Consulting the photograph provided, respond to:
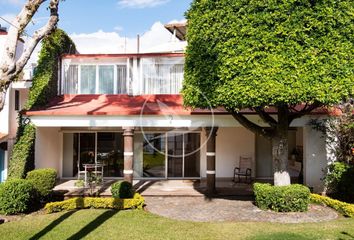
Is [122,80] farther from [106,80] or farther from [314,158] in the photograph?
[314,158]

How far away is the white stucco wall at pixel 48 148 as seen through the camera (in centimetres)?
1586

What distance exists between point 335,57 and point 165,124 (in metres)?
6.75

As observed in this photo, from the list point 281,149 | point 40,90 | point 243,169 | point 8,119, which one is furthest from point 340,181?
point 8,119

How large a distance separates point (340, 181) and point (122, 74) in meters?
11.0

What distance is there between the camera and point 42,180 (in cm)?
1377

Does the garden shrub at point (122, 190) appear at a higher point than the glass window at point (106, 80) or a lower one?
lower

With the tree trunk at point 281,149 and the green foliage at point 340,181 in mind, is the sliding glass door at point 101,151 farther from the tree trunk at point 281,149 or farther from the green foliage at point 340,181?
the green foliage at point 340,181

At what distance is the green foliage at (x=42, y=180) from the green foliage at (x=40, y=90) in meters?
0.91

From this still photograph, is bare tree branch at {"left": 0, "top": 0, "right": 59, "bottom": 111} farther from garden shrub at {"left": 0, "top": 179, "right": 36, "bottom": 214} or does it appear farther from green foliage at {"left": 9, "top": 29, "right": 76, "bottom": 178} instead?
green foliage at {"left": 9, "top": 29, "right": 76, "bottom": 178}

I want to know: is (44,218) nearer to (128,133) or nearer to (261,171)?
(128,133)

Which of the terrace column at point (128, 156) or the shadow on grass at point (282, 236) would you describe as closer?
the shadow on grass at point (282, 236)

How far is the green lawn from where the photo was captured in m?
9.66

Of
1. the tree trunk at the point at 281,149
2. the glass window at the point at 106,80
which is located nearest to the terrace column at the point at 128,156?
the glass window at the point at 106,80

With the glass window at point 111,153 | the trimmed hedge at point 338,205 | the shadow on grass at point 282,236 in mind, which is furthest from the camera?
the glass window at point 111,153
